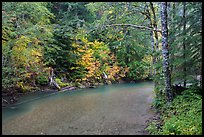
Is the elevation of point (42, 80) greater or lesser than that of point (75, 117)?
lesser

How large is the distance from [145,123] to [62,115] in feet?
11.5

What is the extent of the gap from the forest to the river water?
87cm

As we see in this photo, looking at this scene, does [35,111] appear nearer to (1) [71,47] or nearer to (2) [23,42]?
(2) [23,42]

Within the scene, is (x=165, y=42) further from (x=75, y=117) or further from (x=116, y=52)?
(x=116, y=52)

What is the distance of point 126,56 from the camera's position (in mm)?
27062

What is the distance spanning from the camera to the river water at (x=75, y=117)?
7891mm

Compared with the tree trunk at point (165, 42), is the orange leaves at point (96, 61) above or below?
below

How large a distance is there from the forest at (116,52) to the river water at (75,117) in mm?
870

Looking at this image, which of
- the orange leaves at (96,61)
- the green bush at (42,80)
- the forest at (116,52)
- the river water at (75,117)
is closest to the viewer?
the river water at (75,117)

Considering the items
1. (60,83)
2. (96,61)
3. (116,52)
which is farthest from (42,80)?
(116,52)

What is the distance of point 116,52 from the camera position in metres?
27.1

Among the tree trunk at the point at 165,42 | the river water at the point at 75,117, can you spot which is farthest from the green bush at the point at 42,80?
the tree trunk at the point at 165,42

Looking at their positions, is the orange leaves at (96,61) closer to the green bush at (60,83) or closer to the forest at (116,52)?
the forest at (116,52)

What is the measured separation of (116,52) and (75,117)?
18.0 metres
